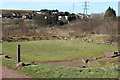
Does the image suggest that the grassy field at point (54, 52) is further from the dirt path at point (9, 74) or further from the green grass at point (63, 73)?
the green grass at point (63, 73)

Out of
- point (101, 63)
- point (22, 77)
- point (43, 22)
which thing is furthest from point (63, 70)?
point (43, 22)

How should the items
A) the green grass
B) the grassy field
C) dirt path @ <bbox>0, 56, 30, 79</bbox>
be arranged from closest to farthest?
the green grass
dirt path @ <bbox>0, 56, 30, 79</bbox>
the grassy field

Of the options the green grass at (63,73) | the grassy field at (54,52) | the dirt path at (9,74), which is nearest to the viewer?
the green grass at (63,73)

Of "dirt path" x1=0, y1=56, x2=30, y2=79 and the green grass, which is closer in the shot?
the green grass

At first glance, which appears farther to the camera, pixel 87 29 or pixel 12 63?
pixel 87 29

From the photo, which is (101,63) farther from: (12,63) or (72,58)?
(12,63)

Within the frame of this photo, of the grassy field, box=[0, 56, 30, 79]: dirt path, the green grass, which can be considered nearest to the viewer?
the green grass

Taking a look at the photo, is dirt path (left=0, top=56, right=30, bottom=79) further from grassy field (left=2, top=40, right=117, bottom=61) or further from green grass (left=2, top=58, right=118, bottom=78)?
grassy field (left=2, top=40, right=117, bottom=61)

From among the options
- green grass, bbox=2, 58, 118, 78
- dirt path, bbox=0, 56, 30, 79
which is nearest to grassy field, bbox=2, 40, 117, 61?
dirt path, bbox=0, 56, 30, 79

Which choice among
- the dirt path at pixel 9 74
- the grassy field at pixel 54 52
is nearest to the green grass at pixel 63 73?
the dirt path at pixel 9 74

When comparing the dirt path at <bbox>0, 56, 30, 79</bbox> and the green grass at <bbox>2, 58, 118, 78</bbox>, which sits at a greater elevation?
the green grass at <bbox>2, 58, 118, 78</bbox>

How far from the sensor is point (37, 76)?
29.6 feet

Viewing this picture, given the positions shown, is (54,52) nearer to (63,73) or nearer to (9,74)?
(9,74)

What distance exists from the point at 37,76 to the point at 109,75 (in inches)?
111
